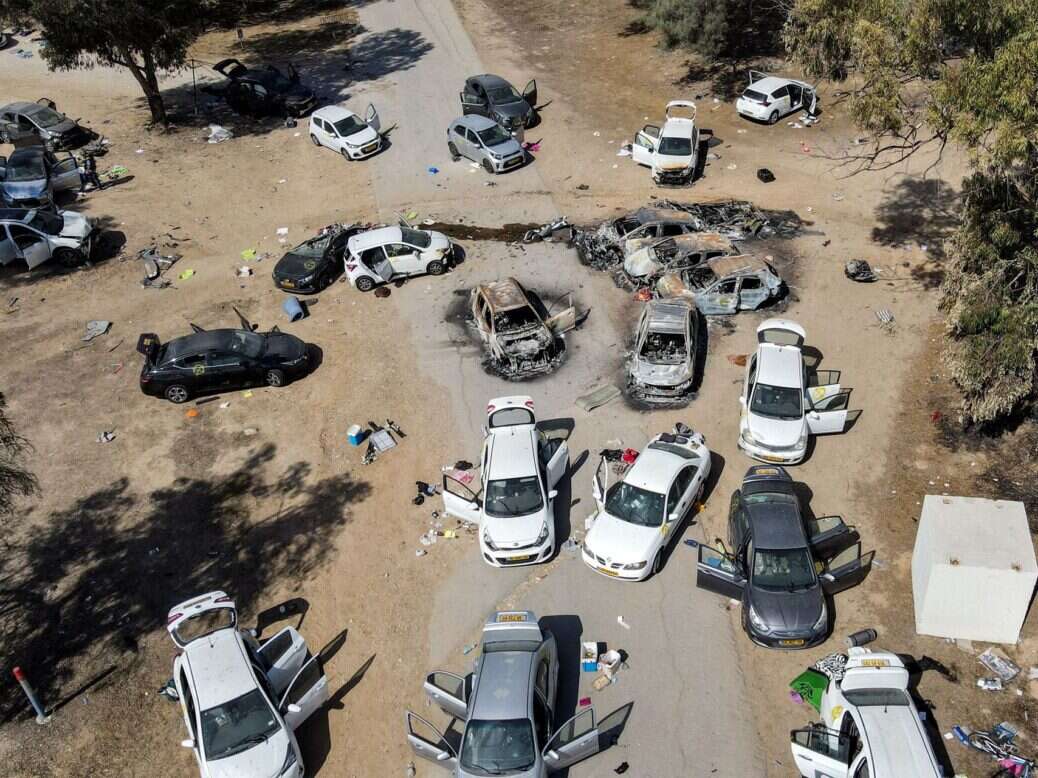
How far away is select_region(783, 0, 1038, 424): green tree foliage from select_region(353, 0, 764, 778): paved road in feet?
18.6

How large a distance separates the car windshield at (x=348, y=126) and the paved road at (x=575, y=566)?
1418mm

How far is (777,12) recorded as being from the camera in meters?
36.6

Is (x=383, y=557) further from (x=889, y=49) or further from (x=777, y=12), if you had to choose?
(x=777, y=12)

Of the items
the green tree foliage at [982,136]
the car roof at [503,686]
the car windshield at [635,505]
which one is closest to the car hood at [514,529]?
the car windshield at [635,505]

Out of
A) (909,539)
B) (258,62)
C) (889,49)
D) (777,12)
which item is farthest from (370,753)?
(777,12)

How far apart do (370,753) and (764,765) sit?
18.7 feet

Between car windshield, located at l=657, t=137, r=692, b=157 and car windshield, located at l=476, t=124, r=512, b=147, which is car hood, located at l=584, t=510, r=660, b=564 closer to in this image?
car windshield, located at l=657, t=137, r=692, b=157

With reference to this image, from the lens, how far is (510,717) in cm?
1125

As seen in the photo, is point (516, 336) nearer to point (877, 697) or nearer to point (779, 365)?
point (779, 365)

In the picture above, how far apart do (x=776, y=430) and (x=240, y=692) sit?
34.9 ft

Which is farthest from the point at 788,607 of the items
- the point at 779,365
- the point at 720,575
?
the point at 779,365

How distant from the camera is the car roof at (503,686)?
11320 mm

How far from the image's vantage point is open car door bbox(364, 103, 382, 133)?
3020 centimetres

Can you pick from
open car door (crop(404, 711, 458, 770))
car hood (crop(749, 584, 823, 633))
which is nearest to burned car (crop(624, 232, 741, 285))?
car hood (crop(749, 584, 823, 633))
